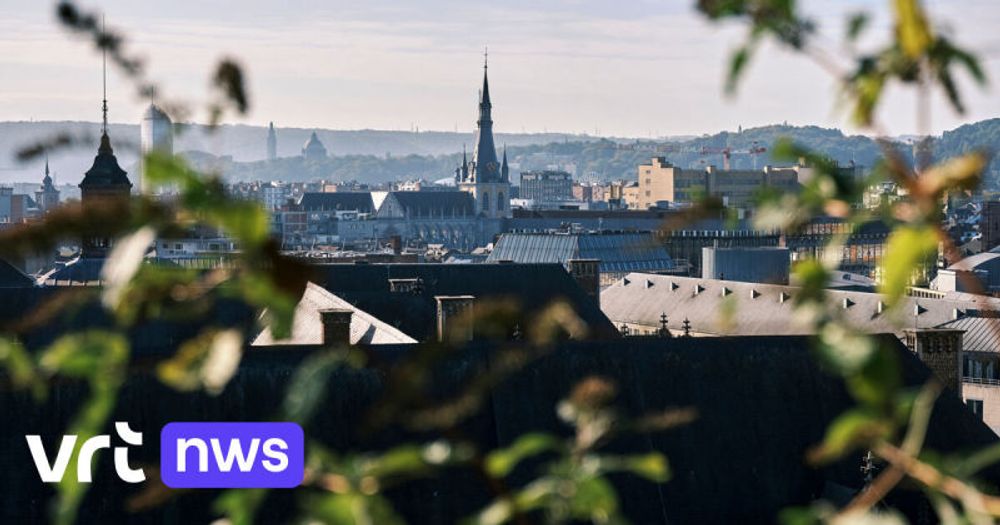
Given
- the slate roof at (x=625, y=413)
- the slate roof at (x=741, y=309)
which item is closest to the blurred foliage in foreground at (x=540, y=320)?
the slate roof at (x=625, y=413)

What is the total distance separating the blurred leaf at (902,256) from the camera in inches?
161

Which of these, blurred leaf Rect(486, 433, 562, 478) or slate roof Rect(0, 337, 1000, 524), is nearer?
blurred leaf Rect(486, 433, 562, 478)

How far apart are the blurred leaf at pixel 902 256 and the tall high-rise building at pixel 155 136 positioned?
5.13ft

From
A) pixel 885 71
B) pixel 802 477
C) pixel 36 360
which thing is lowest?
pixel 802 477

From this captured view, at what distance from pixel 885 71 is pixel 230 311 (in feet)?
158

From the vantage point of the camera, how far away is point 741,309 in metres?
63.6

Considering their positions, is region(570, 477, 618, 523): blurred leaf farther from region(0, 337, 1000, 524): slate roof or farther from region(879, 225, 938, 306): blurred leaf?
region(0, 337, 1000, 524): slate roof

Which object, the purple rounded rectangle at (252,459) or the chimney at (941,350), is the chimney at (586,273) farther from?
the purple rounded rectangle at (252,459)

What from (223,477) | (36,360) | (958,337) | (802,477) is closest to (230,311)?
(958,337)

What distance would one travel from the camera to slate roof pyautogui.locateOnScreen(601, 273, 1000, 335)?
70688mm

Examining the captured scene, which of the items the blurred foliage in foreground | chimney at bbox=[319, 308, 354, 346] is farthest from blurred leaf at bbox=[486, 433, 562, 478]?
chimney at bbox=[319, 308, 354, 346]

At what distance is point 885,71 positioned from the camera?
443cm

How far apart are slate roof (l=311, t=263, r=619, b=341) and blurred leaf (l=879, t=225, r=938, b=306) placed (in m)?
51.5

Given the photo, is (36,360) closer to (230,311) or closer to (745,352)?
(745,352)
